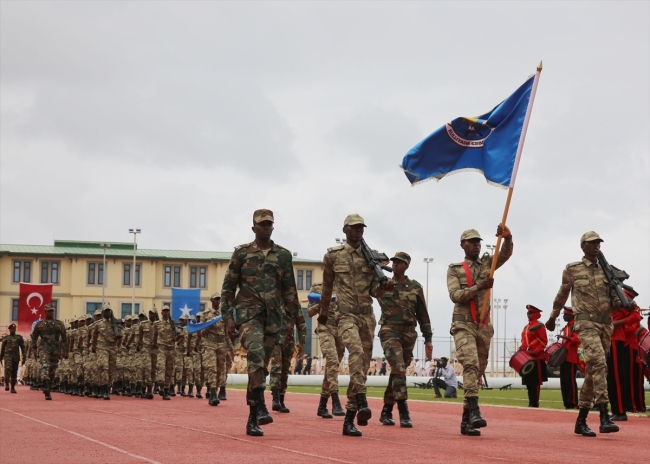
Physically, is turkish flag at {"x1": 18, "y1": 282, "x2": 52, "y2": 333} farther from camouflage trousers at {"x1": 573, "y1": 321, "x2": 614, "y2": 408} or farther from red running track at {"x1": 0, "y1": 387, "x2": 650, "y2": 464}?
camouflage trousers at {"x1": 573, "y1": 321, "x2": 614, "y2": 408}

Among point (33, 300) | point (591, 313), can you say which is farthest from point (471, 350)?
point (33, 300)

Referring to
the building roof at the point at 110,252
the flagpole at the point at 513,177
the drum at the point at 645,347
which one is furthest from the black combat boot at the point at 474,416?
the building roof at the point at 110,252

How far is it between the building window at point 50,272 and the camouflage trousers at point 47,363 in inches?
2555

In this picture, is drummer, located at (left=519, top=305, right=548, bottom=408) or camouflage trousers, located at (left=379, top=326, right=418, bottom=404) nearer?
camouflage trousers, located at (left=379, top=326, right=418, bottom=404)

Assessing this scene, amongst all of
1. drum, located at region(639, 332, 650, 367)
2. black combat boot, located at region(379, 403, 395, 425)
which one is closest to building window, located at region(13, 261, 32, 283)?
drum, located at region(639, 332, 650, 367)

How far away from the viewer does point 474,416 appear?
12.3 metres

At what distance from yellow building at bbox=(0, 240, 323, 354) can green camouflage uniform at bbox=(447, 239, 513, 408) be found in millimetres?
73401

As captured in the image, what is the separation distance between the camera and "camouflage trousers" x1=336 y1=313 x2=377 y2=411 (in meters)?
11.7

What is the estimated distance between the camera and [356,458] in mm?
9156

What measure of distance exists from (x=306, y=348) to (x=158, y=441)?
69.7 metres

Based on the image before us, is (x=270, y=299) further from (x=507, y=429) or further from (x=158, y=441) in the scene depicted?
(x=507, y=429)

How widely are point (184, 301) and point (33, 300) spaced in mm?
10401

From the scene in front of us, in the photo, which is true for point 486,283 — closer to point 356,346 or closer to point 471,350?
point 471,350

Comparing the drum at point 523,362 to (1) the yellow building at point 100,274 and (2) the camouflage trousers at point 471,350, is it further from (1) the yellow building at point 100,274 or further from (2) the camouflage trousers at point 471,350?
(1) the yellow building at point 100,274
